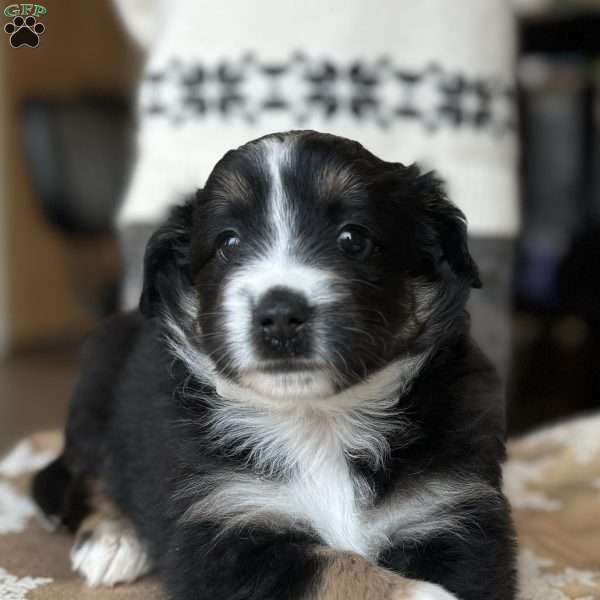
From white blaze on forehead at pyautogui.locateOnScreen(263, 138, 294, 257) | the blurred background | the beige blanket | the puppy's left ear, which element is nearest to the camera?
white blaze on forehead at pyautogui.locateOnScreen(263, 138, 294, 257)

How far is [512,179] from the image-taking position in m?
3.26

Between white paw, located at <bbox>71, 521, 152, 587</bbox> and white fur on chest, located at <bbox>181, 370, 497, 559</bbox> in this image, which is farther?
white paw, located at <bbox>71, 521, 152, 587</bbox>

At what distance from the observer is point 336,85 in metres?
2.67

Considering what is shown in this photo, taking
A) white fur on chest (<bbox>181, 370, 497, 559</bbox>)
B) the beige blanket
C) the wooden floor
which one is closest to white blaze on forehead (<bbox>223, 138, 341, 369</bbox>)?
white fur on chest (<bbox>181, 370, 497, 559</bbox>)

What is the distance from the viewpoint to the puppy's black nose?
1.65m

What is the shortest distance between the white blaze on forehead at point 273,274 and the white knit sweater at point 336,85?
0.53m

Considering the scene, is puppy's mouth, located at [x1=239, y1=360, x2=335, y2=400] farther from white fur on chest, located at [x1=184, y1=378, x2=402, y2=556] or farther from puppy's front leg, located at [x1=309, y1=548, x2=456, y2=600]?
puppy's front leg, located at [x1=309, y1=548, x2=456, y2=600]

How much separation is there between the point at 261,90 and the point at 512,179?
113 centimetres

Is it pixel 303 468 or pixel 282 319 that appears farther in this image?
pixel 303 468

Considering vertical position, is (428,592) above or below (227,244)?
below

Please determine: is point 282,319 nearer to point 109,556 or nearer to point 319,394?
point 319,394

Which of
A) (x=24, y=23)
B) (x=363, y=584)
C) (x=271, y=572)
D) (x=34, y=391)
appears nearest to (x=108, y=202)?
(x=34, y=391)

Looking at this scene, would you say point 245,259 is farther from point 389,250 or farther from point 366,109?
point 366,109

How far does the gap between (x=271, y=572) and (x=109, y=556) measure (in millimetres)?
661
